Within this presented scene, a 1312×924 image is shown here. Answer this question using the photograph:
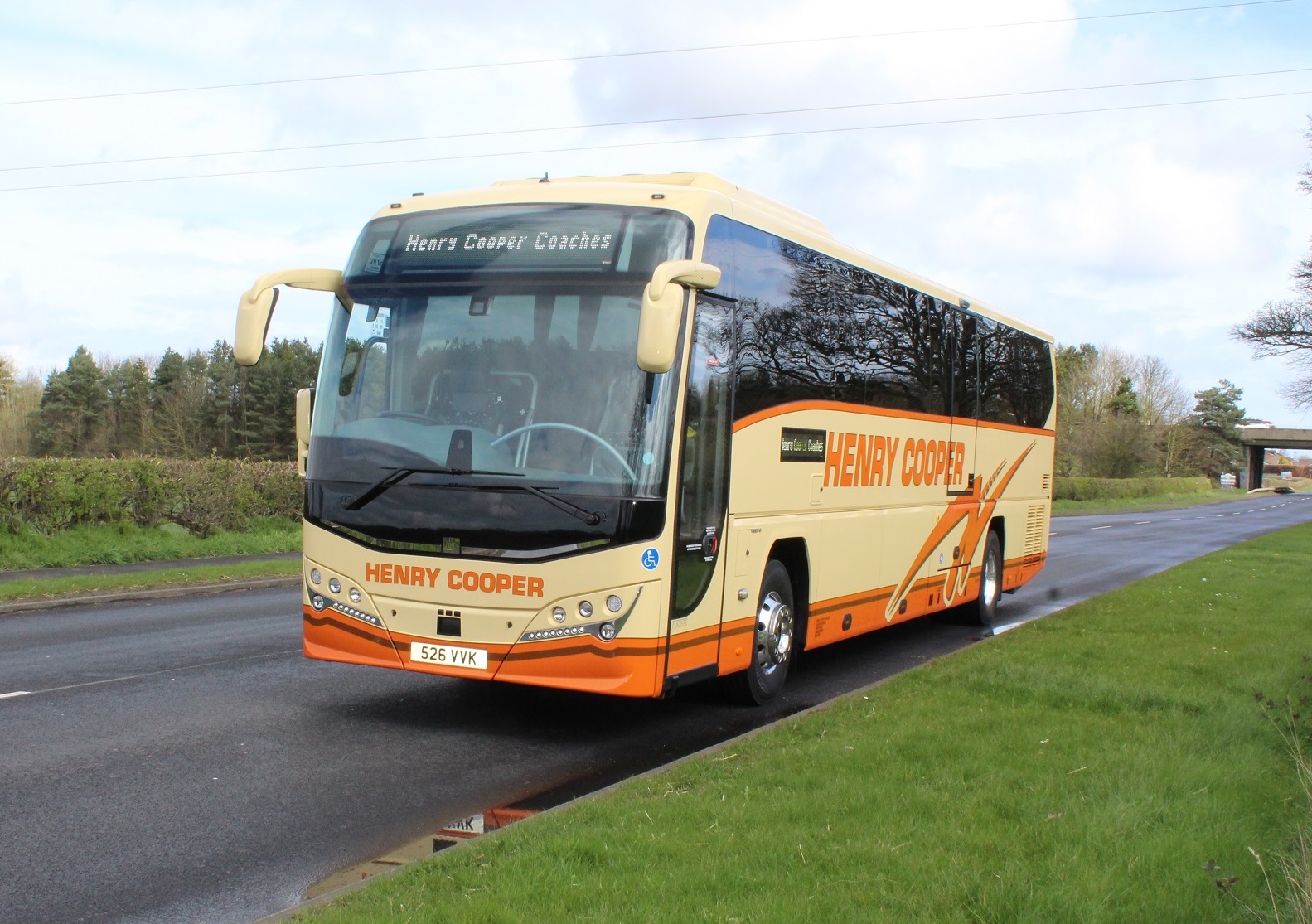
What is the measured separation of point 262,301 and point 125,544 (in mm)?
12801

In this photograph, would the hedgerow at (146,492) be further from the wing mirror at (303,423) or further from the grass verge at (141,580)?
the wing mirror at (303,423)

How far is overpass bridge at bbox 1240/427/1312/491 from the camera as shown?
12469cm

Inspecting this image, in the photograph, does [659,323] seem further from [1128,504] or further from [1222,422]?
[1222,422]

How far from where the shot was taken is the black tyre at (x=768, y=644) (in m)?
8.98

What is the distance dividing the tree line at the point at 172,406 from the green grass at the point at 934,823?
2514 inches

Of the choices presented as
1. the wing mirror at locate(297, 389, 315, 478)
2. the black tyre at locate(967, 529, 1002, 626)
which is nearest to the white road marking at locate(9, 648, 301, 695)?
the wing mirror at locate(297, 389, 315, 478)

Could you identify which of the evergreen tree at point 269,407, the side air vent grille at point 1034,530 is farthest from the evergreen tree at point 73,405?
the side air vent grille at point 1034,530

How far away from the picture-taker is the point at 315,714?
27.1ft

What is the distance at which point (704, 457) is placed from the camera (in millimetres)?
7879

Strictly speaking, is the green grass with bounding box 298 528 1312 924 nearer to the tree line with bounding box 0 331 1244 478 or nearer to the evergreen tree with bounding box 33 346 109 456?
the tree line with bounding box 0 331 1244 478

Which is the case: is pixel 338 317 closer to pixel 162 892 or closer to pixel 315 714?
pixel 315 714

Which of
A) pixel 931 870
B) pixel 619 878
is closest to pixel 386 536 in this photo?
pixel 619 878

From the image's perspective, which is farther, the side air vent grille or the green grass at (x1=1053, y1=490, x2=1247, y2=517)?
the green grass at (x1=1053, y1=490, x2=1247, y2=517)

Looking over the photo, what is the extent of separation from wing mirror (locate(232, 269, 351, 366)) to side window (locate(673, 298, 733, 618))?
7.87 feet
